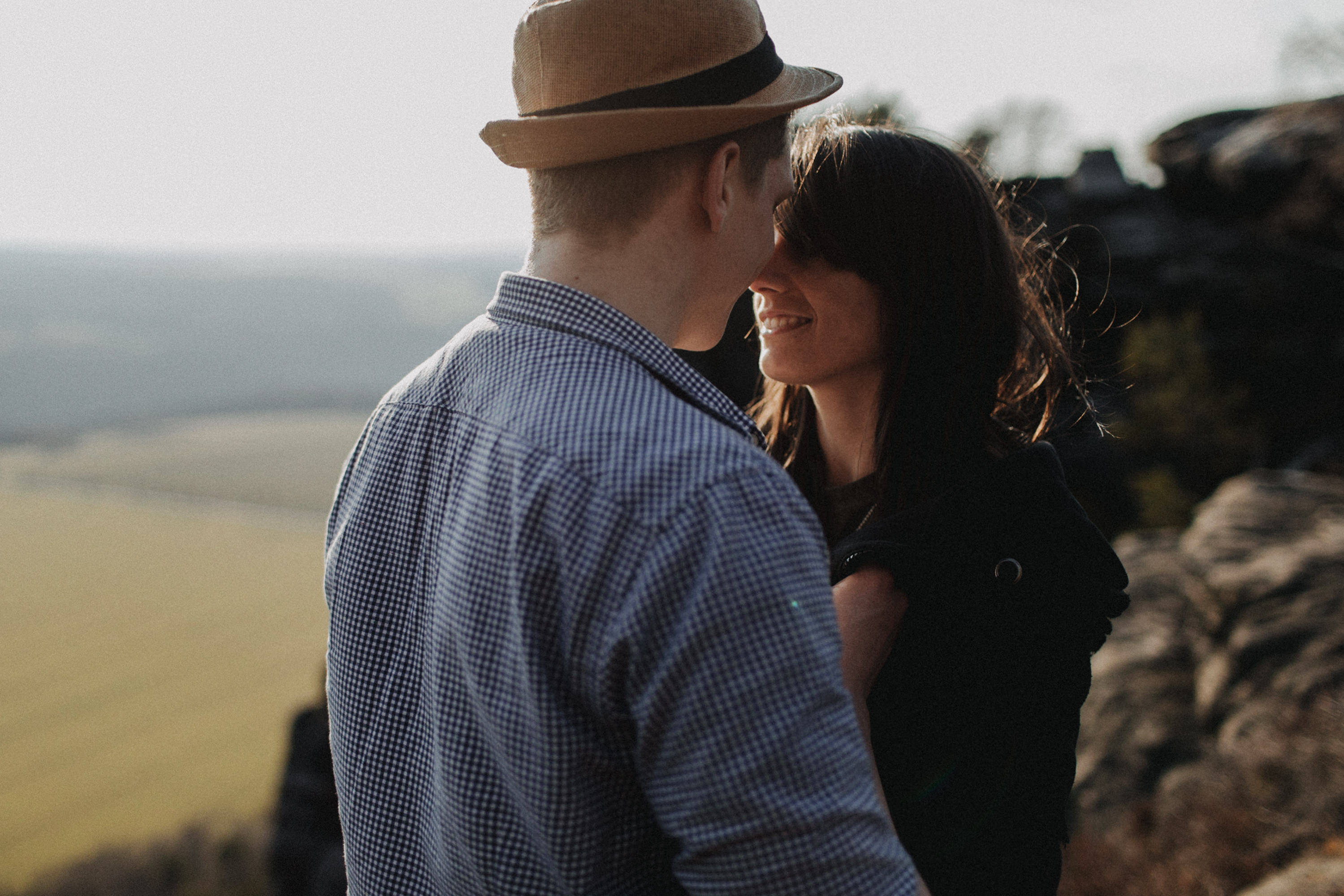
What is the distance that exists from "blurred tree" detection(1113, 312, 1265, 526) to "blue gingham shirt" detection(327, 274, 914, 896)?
14.2m

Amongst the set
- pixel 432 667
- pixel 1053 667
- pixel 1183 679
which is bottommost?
pixel 1183 679

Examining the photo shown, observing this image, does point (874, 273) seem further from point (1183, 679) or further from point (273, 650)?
point (273, 650)

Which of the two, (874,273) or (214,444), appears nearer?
(874,273)

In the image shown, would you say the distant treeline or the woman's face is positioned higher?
the woman's face

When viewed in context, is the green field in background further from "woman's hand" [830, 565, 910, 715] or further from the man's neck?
the man's neck

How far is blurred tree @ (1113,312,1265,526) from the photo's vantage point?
13.7 meters

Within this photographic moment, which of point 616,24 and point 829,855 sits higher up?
point 616,24

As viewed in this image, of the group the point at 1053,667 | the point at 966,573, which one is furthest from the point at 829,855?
the point at 1053,667

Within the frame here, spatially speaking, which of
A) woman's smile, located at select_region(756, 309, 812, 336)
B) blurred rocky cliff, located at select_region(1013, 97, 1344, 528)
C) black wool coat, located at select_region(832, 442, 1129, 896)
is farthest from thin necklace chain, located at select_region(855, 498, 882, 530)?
blurred rocky cliff, located at select_region(1013, 97, 1344, 528)

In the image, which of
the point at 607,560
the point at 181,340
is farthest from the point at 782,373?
the point at 181,340

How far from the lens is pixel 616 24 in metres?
1.11

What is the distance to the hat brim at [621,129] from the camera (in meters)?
1.06

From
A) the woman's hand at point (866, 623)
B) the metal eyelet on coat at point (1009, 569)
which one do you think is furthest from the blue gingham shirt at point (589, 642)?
the metal eyelet on coat at point (1009, 569)

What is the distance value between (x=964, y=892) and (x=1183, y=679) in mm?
5904
